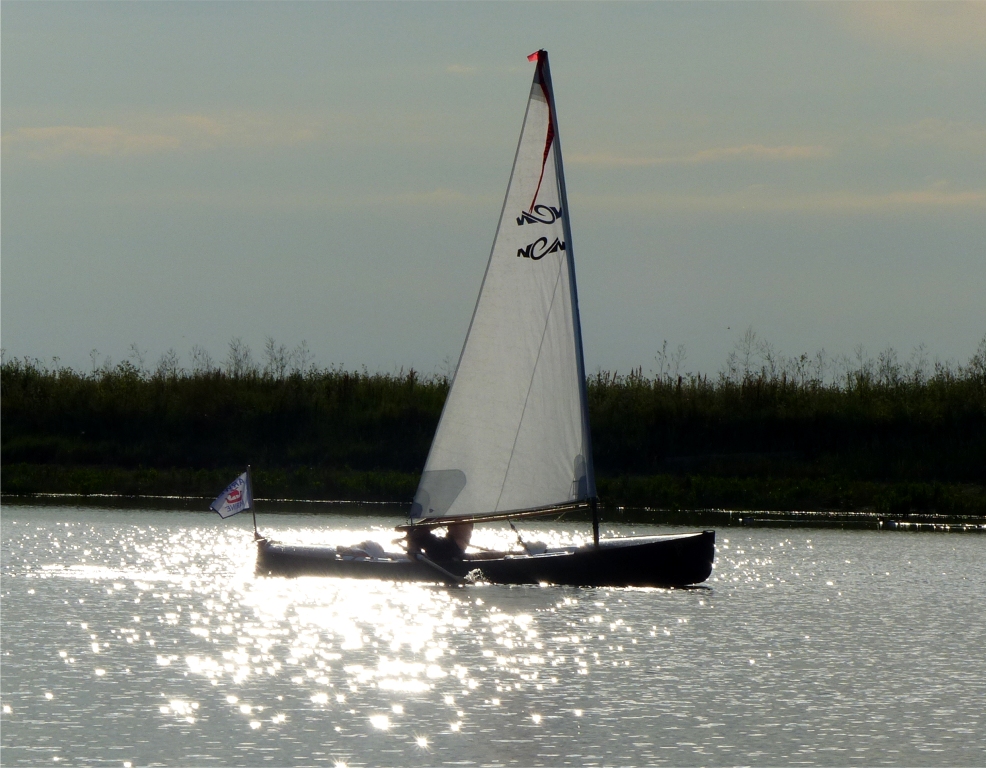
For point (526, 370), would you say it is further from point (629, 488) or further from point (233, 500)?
point (629, 488)

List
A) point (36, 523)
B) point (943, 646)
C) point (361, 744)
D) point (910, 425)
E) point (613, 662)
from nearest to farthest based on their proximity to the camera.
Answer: point (361, 744)
point (613, 662)
point (943, 646)
point (36, 523)
point (910, 425)

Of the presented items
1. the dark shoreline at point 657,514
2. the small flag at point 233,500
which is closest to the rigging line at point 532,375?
the small flag at point 233,500

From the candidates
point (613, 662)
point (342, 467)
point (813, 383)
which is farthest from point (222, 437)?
point (613, 662)

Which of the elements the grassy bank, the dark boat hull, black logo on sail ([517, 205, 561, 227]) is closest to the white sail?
black logo on sail ([517, 205, 561, 227])

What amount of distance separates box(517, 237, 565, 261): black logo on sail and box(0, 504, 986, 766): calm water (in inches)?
250

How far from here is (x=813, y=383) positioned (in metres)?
57.2

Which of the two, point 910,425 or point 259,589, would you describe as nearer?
point 259,589

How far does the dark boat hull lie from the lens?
28.3m

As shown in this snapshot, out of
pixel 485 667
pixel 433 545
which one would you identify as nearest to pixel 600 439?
pixel 433 545

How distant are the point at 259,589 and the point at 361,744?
13.9 metres

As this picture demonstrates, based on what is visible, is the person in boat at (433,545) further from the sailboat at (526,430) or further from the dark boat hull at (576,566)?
the dark boat hull at (576,566)

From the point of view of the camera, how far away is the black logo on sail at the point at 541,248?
94.5 feet

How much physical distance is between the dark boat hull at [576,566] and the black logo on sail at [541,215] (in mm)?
6166

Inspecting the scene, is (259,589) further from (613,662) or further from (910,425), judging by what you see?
(910,425)
